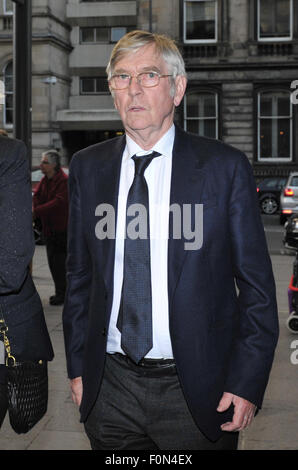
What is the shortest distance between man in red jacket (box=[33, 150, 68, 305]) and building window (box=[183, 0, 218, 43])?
22.7 m

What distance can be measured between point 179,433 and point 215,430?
0.38ft

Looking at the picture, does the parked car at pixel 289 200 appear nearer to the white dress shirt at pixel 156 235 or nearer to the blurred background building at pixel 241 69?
the blurred background building at pixel 241 69

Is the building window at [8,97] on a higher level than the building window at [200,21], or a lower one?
lower

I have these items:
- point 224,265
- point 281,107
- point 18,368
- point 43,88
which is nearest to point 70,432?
point 18,368

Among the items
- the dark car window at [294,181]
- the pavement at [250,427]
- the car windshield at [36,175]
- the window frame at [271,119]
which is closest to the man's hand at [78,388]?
the pavement at [250,427]

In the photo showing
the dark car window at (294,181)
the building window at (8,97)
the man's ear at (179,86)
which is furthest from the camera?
the building window at (8,97)

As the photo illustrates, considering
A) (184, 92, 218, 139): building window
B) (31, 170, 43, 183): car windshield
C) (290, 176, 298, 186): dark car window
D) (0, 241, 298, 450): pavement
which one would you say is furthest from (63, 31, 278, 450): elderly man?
(184, 92, 218, 139): building window

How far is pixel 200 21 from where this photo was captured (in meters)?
30.2

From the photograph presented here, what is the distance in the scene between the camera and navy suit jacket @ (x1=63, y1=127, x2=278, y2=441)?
228cm

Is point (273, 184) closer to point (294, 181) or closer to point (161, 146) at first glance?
point (294, 181)

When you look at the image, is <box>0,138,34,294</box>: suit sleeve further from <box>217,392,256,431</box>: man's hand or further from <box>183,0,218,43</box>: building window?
<box>183,0,218,43</box>: building window

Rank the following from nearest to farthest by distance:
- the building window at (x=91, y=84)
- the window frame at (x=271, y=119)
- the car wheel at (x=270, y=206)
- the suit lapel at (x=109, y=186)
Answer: the suit lapel at (x=109, y=186)
the car wheel at (x=270, y=206)
the window frame at (x=271, y=119)
the building window at (x=91, y=84)

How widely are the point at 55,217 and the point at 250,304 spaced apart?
257 inches

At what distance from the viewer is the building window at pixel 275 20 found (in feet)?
98.3
